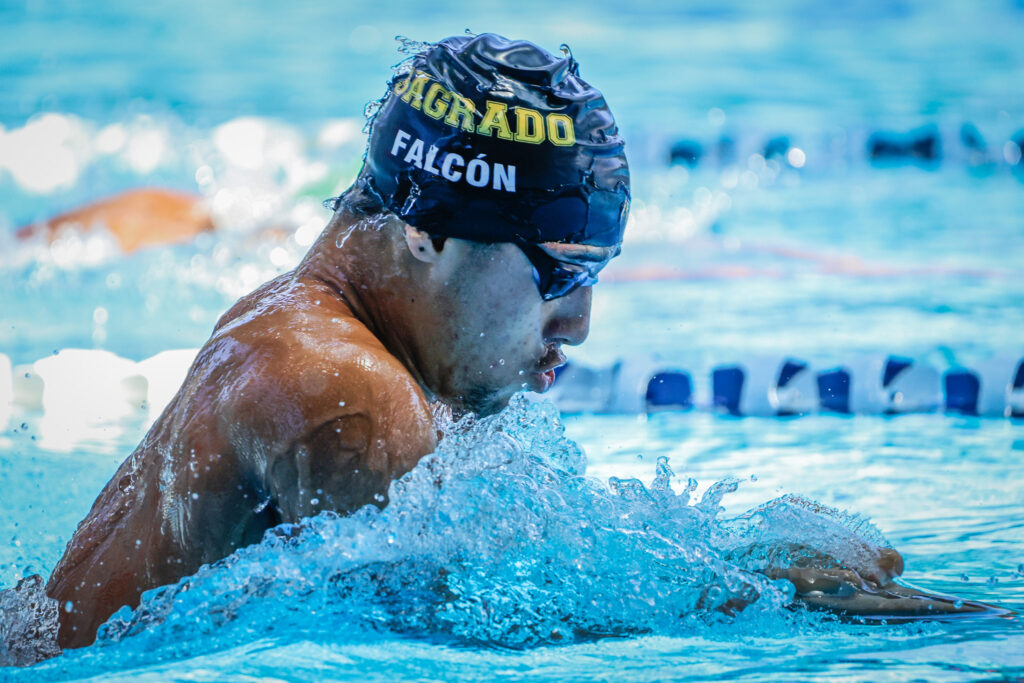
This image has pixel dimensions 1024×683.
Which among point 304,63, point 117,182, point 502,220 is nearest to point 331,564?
point 502,220

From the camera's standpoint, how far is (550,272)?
1.90 metres

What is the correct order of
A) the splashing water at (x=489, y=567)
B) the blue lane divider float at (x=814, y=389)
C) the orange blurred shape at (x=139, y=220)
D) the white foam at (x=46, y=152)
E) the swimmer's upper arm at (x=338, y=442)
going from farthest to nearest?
the white foam at (x=46, y=152)
the orange blurred shape at (x=139, y=220)
the blue lane divider float at (x=814, y=389)
the splashing water at (x=489, y=567)
the swimmer's upper arm at (x=338, y=442)

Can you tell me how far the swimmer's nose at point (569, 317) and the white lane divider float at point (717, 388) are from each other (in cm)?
281

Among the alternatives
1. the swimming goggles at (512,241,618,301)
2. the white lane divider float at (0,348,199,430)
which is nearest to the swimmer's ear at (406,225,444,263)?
the swimming goggles at (512,241,618,301)

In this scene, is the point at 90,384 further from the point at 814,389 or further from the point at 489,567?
the point at 489,567

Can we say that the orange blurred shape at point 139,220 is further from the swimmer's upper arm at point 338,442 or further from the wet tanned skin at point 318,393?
the swimmer's upper arm at point 338,442

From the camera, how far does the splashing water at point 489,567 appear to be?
1.68 meters

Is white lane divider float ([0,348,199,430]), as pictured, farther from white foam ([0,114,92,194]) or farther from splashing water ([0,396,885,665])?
white foam ([0,114,92,194])

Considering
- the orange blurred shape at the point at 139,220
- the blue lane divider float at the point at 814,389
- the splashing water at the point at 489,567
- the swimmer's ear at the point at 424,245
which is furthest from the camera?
the orange blurred shape at the point at 139,220

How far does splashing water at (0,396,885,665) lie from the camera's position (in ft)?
5.52

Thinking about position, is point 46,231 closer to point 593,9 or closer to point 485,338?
point 485,338

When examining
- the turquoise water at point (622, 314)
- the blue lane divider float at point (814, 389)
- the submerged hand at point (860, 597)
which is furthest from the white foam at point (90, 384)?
the submerged hand at point (860, 597)

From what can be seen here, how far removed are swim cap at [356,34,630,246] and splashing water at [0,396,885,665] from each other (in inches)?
14.9

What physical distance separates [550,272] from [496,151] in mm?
215
